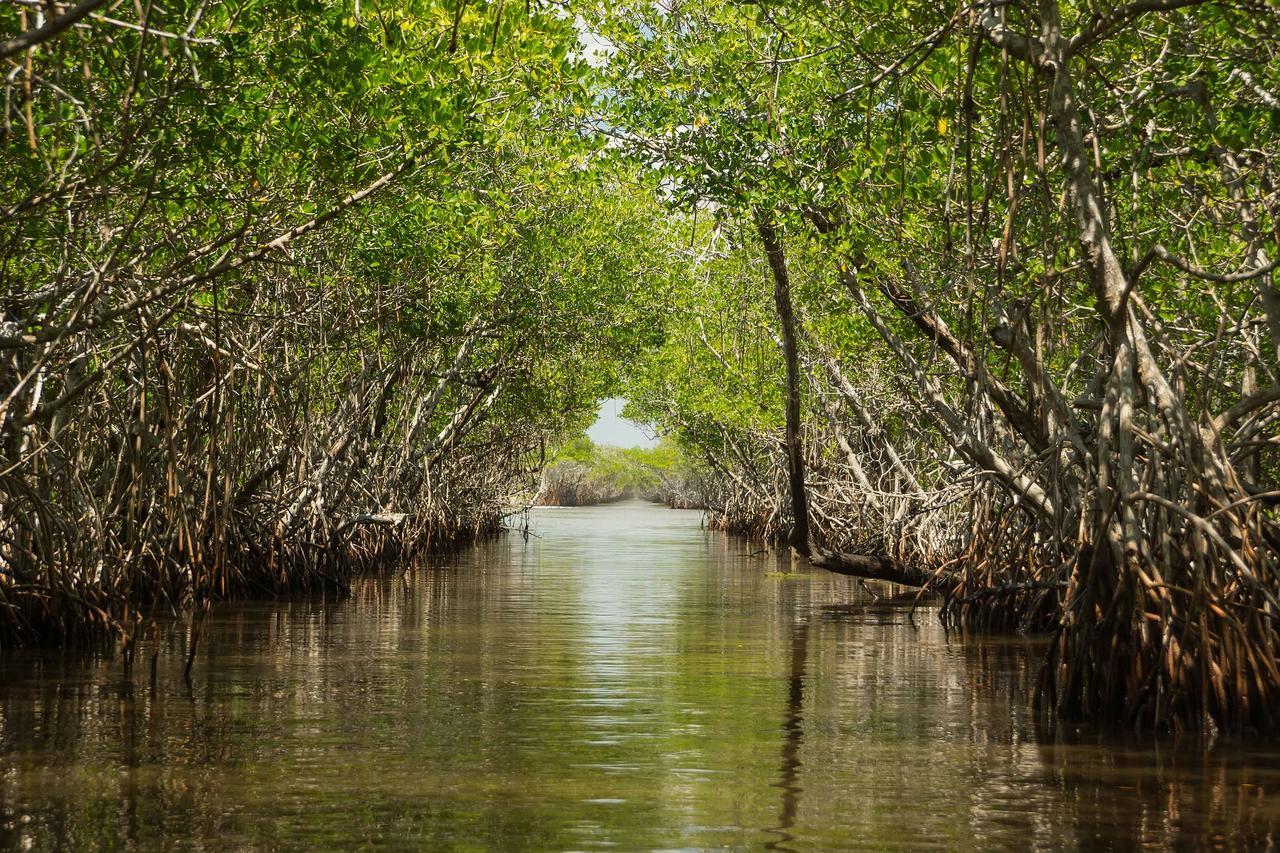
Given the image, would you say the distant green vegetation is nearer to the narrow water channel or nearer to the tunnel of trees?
the tunnel of trees

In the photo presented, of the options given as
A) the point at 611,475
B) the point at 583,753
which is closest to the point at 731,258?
the point at 583,753

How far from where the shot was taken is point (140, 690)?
25.2ft

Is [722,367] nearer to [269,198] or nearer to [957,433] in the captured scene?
[957,433]

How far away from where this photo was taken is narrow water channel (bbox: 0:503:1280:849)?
16.2ft

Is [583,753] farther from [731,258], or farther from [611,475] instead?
[611,475]

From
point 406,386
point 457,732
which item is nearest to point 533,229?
point 406,386

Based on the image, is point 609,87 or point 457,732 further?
point 609,87

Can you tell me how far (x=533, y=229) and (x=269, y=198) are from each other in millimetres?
7750

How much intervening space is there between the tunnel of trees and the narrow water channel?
0.71 m

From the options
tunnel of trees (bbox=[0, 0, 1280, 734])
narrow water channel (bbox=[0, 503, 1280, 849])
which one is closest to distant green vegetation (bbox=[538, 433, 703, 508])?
tunnel of trees (bbox=[0, 0, 1280, 734])

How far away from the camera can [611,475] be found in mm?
90938

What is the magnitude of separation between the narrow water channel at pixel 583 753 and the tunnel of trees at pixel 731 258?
2.32 feet

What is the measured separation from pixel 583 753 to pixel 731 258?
11521mm

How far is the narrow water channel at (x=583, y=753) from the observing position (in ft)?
16.2
